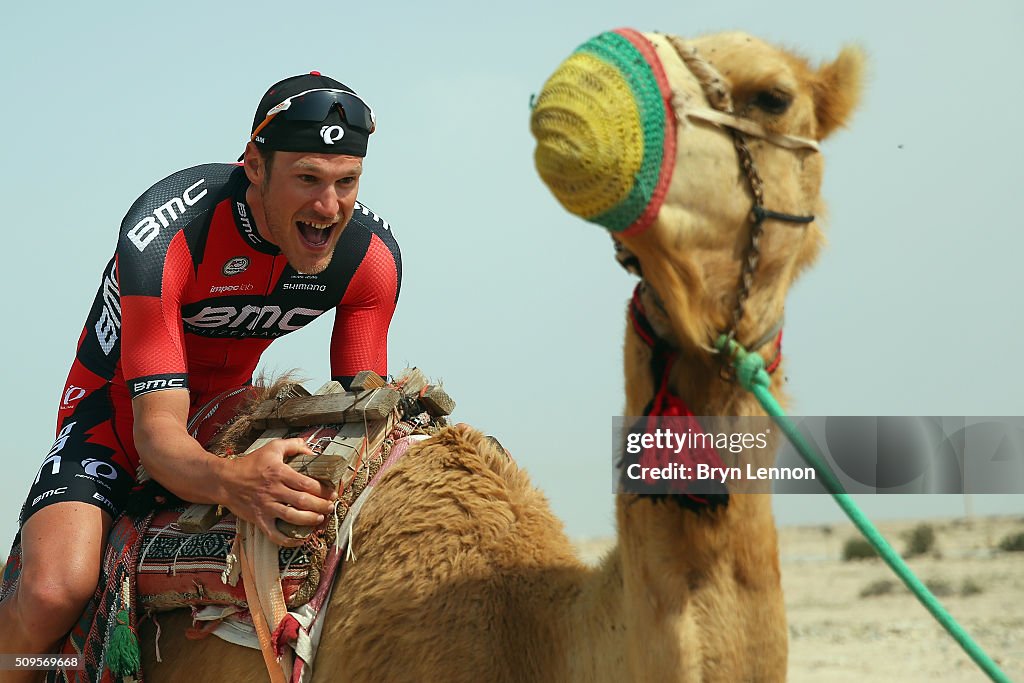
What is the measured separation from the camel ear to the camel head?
0.37 feet

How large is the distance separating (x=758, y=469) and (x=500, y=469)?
135 cm

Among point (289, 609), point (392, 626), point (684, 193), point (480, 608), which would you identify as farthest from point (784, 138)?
point (289, 609)

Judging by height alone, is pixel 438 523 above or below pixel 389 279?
below

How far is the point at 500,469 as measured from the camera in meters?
4.12

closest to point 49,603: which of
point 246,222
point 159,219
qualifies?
point 159,219

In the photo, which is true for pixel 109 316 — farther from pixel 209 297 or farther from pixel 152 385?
pixel 152 385

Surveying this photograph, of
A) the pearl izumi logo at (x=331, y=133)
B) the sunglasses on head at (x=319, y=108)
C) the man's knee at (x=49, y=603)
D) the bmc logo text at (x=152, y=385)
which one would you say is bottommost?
the man's knee at (x=49, y=603)

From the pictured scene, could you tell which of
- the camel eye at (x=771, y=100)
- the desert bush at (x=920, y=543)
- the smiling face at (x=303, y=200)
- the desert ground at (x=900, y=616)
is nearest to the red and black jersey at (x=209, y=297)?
the smiling face at (x=303, y=200)

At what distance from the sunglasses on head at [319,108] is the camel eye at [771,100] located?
1.89m

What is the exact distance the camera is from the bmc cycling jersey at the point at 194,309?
4266 mm

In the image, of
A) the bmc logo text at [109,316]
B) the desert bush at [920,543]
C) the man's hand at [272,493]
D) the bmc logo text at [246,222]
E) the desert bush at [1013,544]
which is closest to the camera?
the man's hand at [272,493]

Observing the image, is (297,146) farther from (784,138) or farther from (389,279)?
(784,138)

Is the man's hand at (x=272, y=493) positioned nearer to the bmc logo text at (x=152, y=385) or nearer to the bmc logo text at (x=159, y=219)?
the bmc logo text at (x=152, y=385)

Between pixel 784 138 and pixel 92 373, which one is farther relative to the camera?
pixel 92 373
